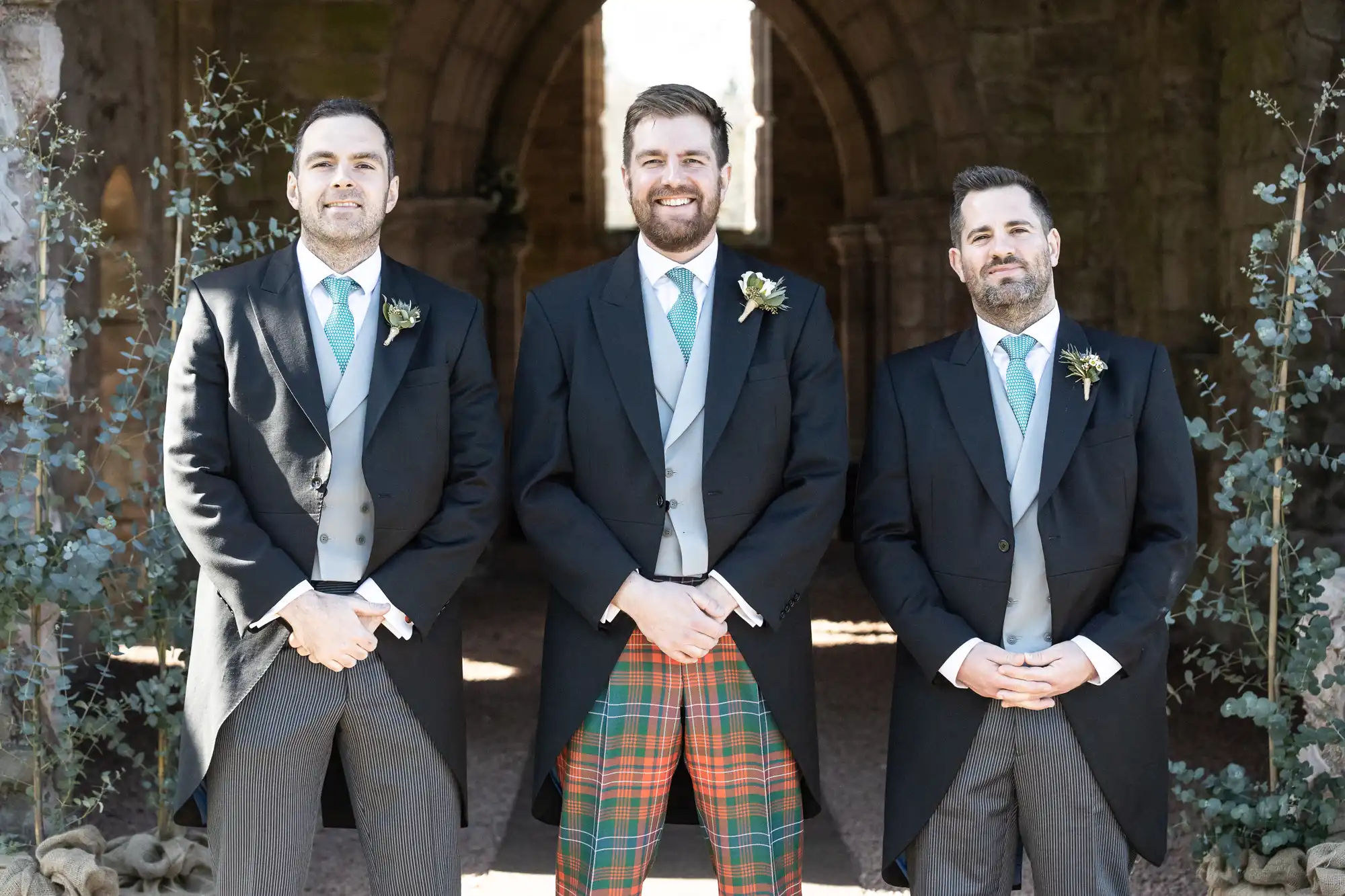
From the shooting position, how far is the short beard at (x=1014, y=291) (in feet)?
8.88

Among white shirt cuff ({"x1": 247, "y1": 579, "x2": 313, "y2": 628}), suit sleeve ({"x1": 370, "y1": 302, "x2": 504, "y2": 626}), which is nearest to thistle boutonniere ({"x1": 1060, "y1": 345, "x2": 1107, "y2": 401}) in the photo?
suit sleeve ({"x1": 370, "y1": 302, "x2": 504, "y2": 626})

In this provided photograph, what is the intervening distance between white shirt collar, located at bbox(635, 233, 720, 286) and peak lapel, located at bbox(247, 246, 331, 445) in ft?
2.13

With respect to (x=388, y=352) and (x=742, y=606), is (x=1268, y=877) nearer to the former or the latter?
(x=742, y=606)

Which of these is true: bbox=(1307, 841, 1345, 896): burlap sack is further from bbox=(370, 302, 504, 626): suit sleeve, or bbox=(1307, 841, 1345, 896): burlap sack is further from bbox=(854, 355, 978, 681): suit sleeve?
bbox=(370, 302, 504, 626): suit sleeve

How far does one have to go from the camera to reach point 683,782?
9.18 ft

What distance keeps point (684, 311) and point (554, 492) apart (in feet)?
1.43

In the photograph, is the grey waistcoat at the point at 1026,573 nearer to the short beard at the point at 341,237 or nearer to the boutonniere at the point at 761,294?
the boutonniere at the point at 761,294

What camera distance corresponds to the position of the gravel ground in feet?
13.7

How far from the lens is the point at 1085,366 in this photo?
2709 mm

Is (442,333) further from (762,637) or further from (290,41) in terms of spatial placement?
(290,41)

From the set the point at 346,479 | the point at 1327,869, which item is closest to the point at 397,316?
the point at 346,479

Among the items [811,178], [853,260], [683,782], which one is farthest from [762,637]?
[811,178]

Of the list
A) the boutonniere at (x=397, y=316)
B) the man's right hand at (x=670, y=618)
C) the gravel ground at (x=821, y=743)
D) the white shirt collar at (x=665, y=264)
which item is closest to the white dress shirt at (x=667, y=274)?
the white shirt collar at (x=665, y=264)

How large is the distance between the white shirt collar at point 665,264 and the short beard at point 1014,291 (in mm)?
494
